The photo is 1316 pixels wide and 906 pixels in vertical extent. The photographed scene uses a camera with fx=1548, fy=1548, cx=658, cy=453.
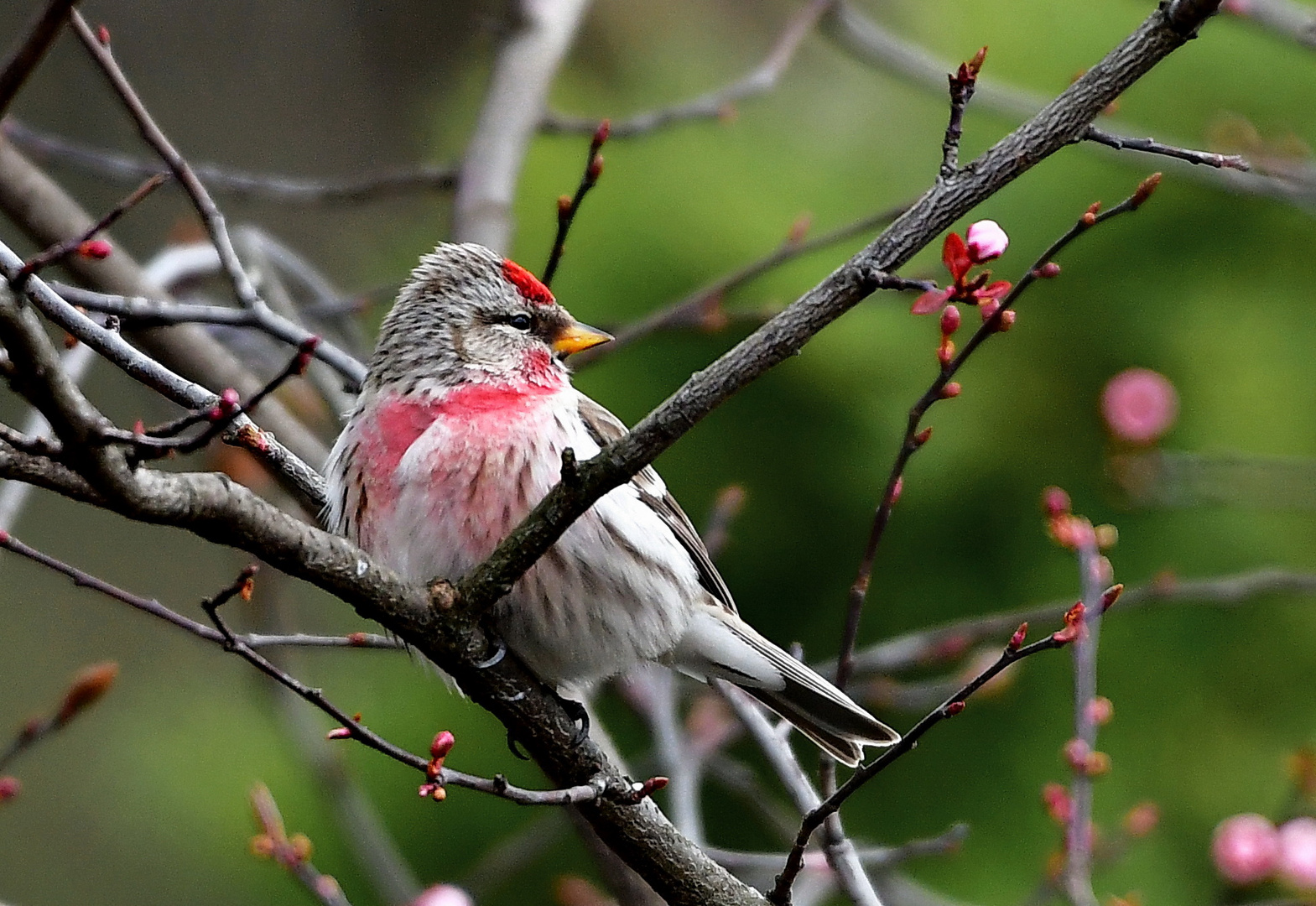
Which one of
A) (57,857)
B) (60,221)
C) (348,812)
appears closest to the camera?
(60,221)

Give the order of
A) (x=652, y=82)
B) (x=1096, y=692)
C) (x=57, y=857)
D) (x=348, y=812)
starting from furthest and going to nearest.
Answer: (x=57, y=857) < (x=652, y=82) < (x=1096, y=692) < (x=348, y=812)

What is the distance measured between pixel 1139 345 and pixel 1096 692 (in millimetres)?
1273

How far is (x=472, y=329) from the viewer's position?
3658mm

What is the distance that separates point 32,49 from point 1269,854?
10.9 ft

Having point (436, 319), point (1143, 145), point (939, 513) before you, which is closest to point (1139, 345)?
point (939, 513)

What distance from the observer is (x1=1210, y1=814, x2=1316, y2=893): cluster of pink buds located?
360 centimetres

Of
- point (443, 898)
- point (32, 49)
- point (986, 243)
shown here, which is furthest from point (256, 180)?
point (32, 49)

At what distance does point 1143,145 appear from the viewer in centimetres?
217

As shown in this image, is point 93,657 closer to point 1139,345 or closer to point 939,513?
point 939,513

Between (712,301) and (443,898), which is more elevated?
(712,301)

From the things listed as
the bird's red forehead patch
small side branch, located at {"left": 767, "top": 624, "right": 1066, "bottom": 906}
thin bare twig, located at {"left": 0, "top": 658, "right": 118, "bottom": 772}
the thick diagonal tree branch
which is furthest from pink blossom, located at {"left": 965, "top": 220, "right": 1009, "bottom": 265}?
thin bare twig, located at {"left": 0, "top": 658, "right": 118, "bottom": 772}

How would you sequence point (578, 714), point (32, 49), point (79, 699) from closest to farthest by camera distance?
point (32, 49) < point (578, 714) < point (79, 699)

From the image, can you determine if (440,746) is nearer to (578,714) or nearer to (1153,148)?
(578,714)

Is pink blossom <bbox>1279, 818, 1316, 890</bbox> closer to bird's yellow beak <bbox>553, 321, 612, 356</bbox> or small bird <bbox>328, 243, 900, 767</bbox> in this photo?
small bird <bbox>328, 243, 900, 767</bbox>
